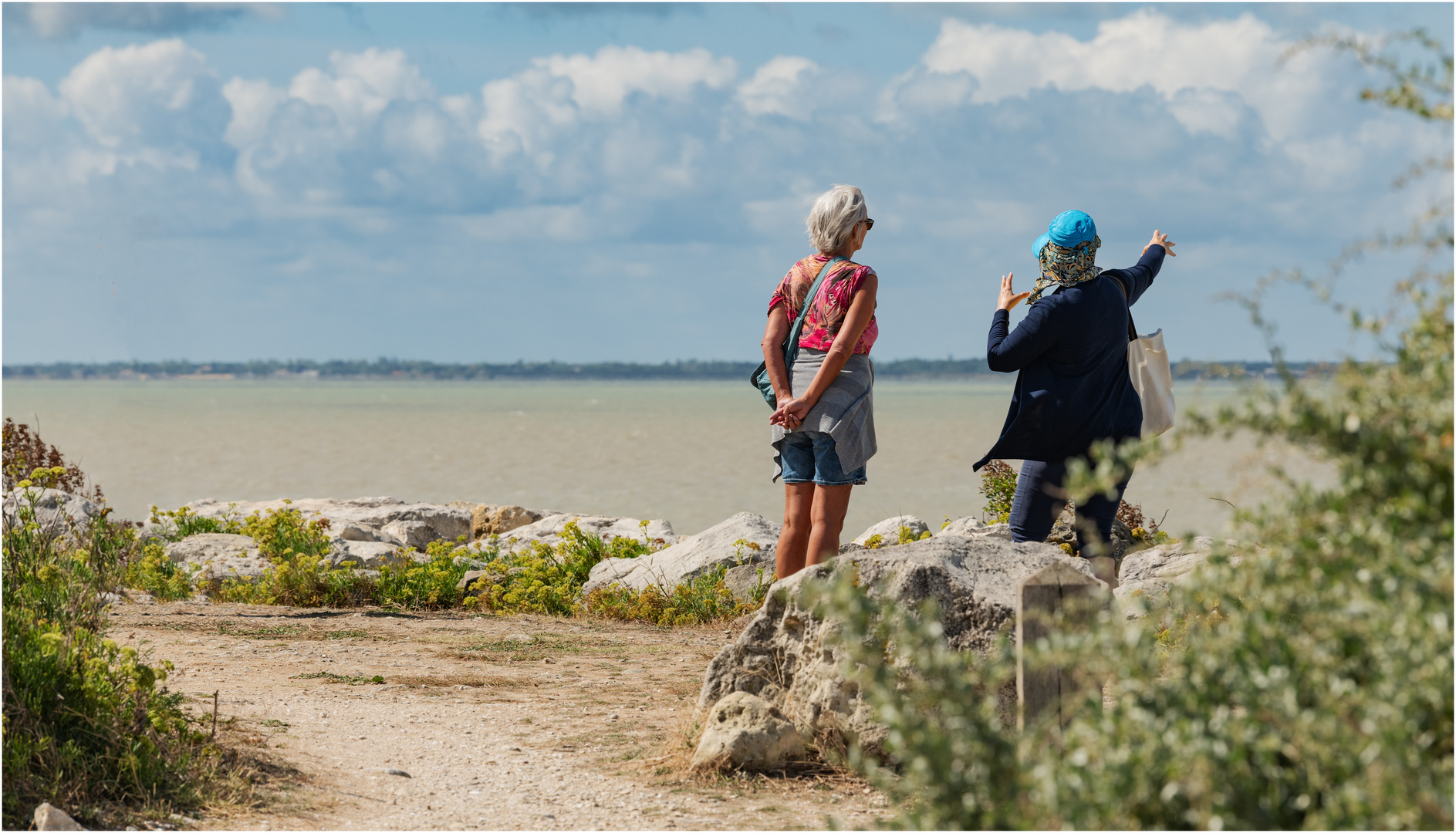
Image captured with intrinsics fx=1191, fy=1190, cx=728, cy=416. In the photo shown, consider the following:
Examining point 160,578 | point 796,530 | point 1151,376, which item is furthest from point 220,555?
point 1151,376

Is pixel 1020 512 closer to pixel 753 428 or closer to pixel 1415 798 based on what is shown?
pixel 1415 798

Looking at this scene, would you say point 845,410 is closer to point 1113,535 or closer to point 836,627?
point 836,627

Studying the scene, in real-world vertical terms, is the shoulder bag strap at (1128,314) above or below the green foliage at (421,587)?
above

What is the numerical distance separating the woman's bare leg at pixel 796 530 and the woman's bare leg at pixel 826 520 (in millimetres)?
90

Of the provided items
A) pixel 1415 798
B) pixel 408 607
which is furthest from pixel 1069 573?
pixel 408 607

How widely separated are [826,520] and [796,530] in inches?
8.5

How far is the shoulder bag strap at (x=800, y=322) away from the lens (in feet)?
19.1

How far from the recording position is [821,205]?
5820mm

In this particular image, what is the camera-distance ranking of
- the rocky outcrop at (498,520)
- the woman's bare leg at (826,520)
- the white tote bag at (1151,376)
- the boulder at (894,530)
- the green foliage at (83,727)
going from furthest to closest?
the rocky outcrop at (498,520) → the boulder at (894,530) → the white tote bag at (1151,376) → the woman's bare leg at (826,520) → the green foliage at (83,727)

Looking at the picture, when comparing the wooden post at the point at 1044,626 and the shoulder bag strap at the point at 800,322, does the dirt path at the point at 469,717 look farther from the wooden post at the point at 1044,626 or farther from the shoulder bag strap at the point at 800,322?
the shoulder bag strap at the point at 800,322

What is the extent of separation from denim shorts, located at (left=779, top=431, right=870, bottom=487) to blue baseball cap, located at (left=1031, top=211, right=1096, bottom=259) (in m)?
1.47

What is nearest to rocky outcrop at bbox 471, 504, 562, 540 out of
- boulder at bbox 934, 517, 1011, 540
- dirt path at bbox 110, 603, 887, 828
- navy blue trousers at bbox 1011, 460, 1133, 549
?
dirt path at bbox 110, 603, 887, 828

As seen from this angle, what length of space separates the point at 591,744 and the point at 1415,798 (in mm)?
3764

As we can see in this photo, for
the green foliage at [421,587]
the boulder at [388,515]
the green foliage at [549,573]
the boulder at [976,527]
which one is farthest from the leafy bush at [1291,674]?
the boulder at [388,515]
